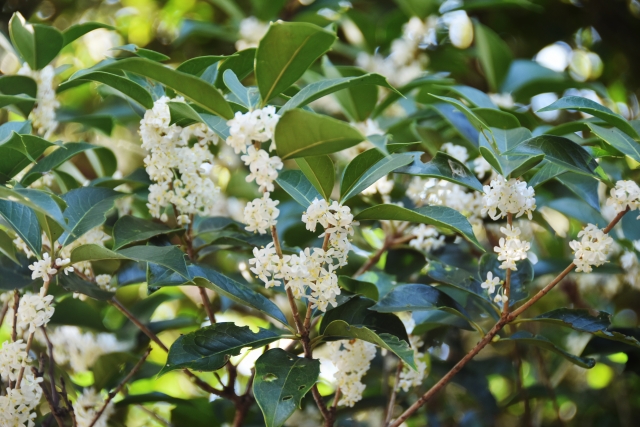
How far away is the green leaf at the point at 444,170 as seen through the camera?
87cm

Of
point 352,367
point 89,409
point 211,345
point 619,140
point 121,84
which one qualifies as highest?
point 121,84

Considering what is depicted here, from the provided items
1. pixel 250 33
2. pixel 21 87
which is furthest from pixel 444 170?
pixel 250 33

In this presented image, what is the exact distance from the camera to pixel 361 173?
85cm

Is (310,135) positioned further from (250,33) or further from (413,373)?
(250,33)

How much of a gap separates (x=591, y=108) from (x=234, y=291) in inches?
22.5

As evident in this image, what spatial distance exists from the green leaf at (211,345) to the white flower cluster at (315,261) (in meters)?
0.13

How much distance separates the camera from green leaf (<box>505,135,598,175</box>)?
841 millimetres

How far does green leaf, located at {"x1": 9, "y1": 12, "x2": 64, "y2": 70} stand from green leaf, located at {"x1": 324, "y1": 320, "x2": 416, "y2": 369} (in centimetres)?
77


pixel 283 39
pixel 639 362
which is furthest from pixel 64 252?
pixel 639 362

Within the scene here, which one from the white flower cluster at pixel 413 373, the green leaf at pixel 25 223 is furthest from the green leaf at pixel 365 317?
the green leaf at pixel 25 223

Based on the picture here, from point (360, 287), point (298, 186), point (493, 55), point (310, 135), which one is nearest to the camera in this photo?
point (310, 135)

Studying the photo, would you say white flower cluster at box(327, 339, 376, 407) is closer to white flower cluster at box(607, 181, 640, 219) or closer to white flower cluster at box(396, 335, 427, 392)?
white flower cluster at box(396, 335, 427, 392)

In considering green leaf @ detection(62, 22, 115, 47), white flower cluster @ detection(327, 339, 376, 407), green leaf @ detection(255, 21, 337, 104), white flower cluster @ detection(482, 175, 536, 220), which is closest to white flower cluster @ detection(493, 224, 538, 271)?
white flower cluster @ detection(482, 175, 536, 220)

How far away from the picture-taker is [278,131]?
0.70m
